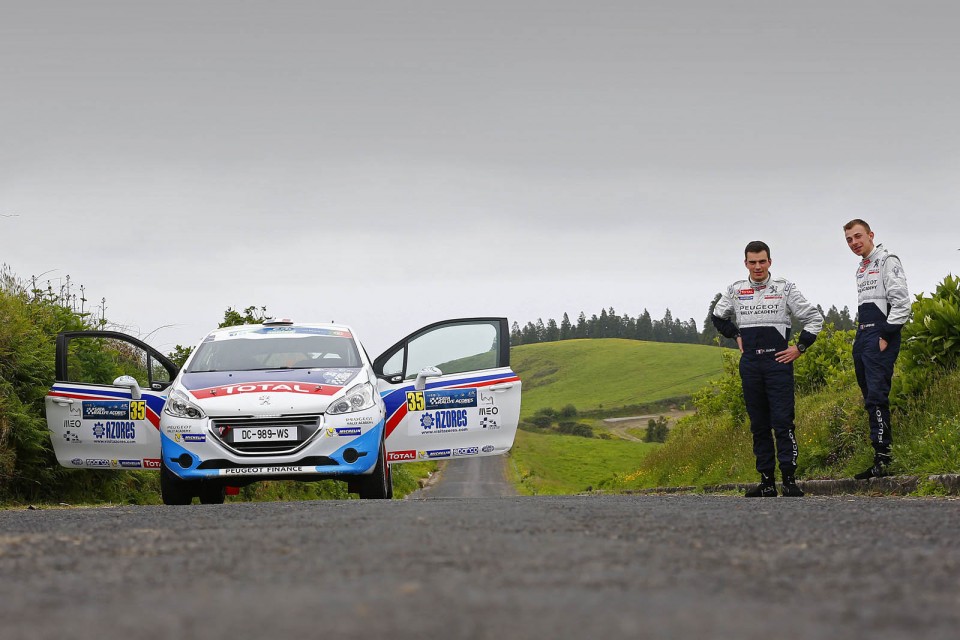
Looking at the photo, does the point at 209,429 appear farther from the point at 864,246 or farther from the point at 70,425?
the point at 864,246

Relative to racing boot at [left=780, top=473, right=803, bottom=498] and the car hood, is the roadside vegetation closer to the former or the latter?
racing boot at [left=780, top=473, right=803, bottom=498]

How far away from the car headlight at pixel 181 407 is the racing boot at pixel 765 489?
201 inches

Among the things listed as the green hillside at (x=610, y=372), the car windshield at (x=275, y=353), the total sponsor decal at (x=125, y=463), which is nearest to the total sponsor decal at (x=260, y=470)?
the car windshield at (x=275, y=353)

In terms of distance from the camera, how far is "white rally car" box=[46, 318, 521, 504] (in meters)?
8.87

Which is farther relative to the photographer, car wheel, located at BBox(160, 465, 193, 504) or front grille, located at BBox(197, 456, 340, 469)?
car wheel, located at BBox(160, 465, 193, 504)

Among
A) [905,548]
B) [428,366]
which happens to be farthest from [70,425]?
[905,548]

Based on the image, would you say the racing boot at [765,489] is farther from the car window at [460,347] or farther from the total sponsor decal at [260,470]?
the total sponsor decal at [260,470]

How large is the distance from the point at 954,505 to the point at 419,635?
16.3 ft

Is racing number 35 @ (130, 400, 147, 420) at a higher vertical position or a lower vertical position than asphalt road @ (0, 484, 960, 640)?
higher

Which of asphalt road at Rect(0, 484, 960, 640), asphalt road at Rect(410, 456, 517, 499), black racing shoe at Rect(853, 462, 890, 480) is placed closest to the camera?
asphalt road at Rect(0, 484, 960, 640)

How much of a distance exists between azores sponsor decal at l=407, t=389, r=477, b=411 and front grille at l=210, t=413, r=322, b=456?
1737 mm

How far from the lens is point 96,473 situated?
12.3 m

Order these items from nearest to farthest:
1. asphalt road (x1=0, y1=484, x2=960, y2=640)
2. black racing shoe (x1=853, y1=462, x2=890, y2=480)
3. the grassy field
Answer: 1. asphalt road (x1=0, y1=484, x2=960, y2=640)
2. black racing shoe (x1=853, y1=462, x2=890, y2=480)
3. the grassy field

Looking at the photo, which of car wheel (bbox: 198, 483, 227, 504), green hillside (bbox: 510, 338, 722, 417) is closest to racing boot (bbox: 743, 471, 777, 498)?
car wheel (bbox: 198, 483, 227, 504)
